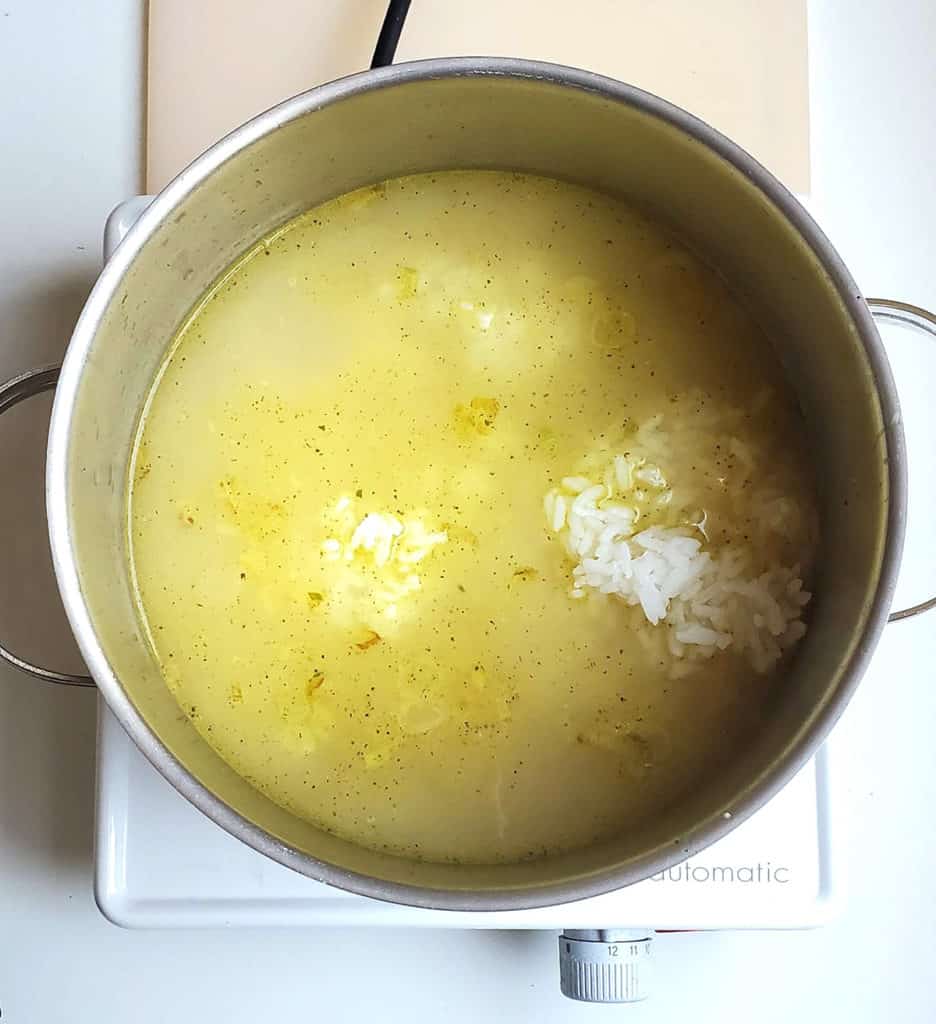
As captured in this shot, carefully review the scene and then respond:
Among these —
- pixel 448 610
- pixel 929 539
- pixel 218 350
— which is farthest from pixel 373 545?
pixel 929 539

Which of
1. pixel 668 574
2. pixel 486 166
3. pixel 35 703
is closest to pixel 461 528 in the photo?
pixel 668 574

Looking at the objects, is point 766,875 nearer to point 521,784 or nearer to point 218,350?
point 521,784

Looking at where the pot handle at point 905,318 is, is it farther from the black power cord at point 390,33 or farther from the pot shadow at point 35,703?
the pot shadow at point 35,703

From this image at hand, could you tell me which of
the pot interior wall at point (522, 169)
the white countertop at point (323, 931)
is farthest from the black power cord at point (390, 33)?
the white countertop at point (323, 931)

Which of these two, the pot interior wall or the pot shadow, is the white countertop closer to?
the pot shadow

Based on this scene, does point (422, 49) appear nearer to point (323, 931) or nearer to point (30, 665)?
point (30, 665)

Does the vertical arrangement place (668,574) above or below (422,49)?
below
